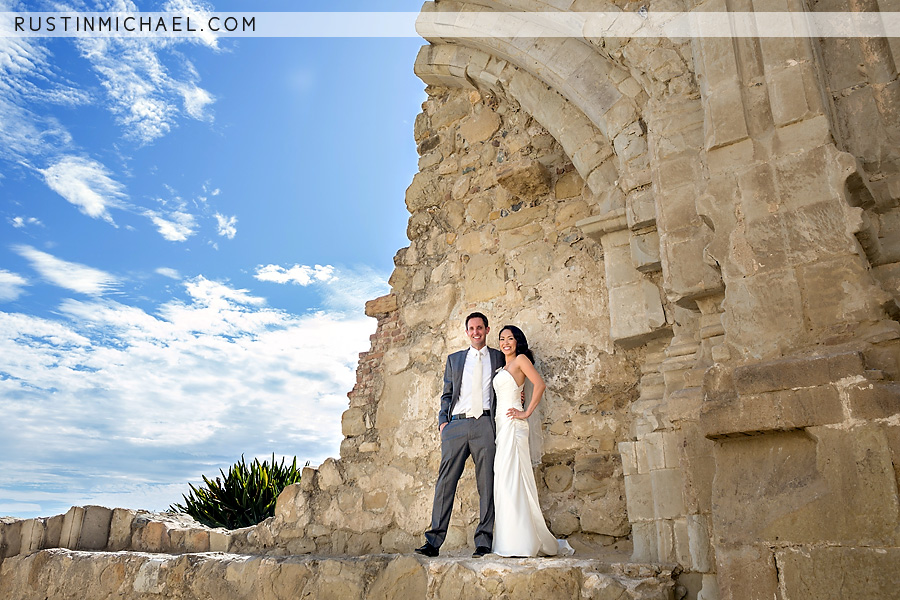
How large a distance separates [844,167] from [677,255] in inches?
33.4

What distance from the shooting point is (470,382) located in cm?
464

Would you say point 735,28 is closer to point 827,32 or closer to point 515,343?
point 827,32

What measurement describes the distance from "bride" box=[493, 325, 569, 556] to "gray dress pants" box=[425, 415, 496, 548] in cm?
7

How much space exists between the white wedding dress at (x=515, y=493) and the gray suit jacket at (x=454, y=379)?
23 cm

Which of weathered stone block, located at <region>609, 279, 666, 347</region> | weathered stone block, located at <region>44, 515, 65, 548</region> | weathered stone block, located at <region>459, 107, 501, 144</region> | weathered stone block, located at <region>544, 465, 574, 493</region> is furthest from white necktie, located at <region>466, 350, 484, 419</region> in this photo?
weathered stone block, located at <region>44, 515, 65, 548</region>

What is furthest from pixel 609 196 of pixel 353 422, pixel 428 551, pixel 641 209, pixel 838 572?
pixel 353 422

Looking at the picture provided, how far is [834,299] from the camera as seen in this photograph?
8.68 ft

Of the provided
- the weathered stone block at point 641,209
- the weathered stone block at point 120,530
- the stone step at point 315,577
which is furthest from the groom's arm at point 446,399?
the weathered stone block at point 120,530

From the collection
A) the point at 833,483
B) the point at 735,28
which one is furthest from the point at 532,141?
the point at 833,483

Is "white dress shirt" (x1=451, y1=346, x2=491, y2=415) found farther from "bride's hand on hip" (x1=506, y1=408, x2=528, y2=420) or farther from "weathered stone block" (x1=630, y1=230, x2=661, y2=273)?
"weathered stone block" (x1=630, y1=230, x2=661, y2=273)

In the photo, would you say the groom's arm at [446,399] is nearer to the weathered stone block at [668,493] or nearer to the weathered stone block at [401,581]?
the weathered stone block at [401,581]

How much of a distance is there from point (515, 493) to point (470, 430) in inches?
22.7

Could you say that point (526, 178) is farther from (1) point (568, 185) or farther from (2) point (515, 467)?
(2) point (515, 467)

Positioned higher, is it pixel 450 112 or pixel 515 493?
pixel 450 112
